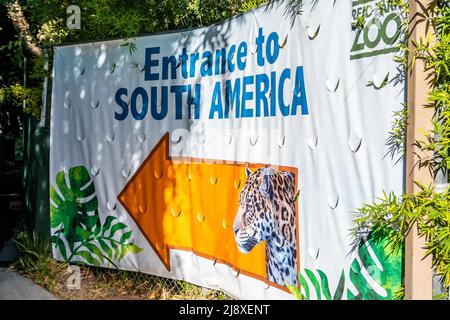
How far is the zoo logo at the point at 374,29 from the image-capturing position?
3.58 meters

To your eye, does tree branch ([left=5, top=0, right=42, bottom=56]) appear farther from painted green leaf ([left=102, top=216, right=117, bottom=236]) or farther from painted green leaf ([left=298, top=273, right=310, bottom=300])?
painted green leaf ([left=298, top=273, right=310, bottom=300])

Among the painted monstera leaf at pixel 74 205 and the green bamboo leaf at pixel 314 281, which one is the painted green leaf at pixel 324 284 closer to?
the green bamboo leaf at pixel 314 281

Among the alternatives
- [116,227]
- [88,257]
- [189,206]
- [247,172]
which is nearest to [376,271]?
[247,172]

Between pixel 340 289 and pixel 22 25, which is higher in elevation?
pixel 22 25

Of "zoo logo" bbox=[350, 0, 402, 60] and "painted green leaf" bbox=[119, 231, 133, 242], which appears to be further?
"painted green leaf" bbox=[119, 231, 133, 242]

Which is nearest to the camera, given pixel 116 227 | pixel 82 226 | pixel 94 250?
pixel 116 227

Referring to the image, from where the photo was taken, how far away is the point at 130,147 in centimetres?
613

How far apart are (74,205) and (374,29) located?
4.02 meters

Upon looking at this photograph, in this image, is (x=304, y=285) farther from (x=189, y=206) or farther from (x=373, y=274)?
(x=189, y=206)

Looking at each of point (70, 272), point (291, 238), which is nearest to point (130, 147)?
point (70, 272)

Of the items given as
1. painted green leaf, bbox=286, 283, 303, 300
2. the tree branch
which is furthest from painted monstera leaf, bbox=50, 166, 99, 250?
the tree branch

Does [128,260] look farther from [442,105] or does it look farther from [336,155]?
[442,105]

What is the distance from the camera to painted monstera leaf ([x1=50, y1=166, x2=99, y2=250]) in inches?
256

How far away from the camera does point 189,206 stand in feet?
18.4
